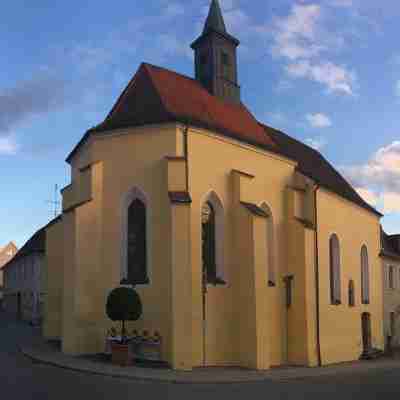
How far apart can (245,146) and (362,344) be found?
13987 mm

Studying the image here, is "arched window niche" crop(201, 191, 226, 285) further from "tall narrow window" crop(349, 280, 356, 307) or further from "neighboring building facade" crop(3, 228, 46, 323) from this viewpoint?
"neighboring building facade" crop(3, 228, 46, 323)

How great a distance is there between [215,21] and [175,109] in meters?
7.40

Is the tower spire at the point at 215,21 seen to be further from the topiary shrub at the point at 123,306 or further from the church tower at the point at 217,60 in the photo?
the topiary shrub at the point at 123,306

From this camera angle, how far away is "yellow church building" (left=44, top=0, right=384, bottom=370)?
1780 centimetres

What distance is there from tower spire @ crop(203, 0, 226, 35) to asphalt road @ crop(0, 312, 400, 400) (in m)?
15.8

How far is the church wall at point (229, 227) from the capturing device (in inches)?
720

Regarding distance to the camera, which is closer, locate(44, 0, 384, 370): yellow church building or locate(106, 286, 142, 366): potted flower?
locate(106, 286, 142, 366): potted flower

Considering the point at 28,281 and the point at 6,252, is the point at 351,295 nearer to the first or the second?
the point at 28,281

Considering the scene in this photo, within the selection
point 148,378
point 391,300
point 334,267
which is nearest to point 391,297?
point 391,300

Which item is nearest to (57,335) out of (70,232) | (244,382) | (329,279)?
(70,232)

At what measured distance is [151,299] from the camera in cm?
1784

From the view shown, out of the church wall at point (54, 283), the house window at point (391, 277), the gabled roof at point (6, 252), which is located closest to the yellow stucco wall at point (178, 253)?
the church wall at point (54, 283)

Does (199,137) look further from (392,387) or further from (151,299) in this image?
(392,387)

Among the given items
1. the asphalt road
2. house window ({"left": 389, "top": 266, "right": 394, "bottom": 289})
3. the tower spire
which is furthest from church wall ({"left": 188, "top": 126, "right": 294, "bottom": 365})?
house window ({"left": 389, "top": 266, "right": 394, "bottom": 289})
